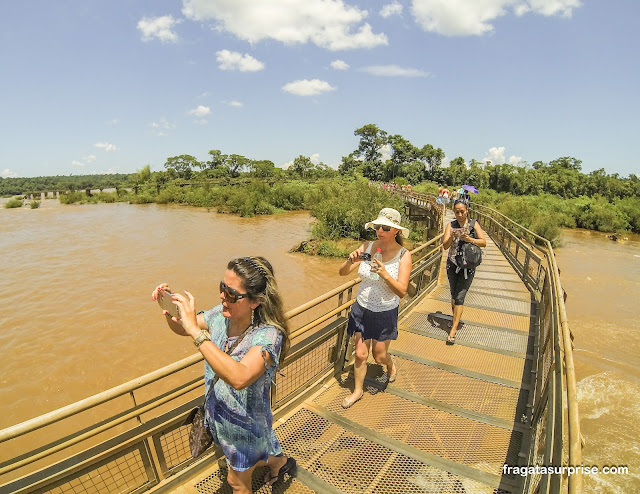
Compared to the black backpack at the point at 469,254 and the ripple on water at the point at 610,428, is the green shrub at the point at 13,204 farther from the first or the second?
the ripple on water at the point at 610,428

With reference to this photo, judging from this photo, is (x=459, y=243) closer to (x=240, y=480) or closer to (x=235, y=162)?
(x=240, y=480)

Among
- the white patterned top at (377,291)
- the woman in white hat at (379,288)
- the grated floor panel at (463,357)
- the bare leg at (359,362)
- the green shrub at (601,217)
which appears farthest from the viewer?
the green shrub at (601,217)

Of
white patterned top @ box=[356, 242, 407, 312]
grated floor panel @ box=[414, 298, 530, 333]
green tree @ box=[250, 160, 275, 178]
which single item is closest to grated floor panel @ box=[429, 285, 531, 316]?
grated floor panel @ box=[414, 298, 530, 333]

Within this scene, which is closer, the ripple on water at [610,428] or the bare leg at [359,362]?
the bare leg at [359,362]

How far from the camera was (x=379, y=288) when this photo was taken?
3084 millimetres

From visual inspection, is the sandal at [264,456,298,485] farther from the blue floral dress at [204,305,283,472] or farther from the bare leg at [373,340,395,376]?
the bare leg at [373,340,395,376]

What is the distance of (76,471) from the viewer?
1.98m

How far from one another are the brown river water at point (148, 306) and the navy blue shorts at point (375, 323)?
546 cm

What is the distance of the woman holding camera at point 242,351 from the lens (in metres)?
1.58

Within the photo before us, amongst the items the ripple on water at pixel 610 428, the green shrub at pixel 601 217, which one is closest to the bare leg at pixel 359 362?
the ripple on water at pixel 610 428

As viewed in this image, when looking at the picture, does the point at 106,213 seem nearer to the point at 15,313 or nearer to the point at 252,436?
the point at 15,313

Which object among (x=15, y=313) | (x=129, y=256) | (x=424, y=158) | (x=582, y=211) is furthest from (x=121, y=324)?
(x=424, y=158)

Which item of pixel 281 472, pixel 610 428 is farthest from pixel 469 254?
pixel 610 428

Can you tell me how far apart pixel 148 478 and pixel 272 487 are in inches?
32.9
